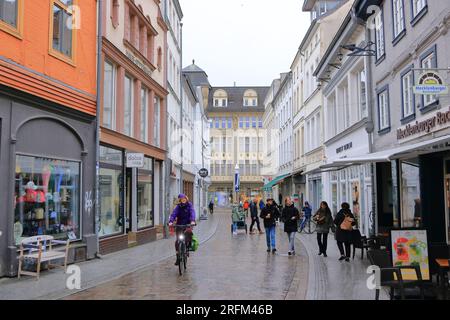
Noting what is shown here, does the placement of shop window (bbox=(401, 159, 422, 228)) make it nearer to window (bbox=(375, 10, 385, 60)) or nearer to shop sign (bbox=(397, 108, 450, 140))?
shop sign (bbox=(397, 108, 450, 140))

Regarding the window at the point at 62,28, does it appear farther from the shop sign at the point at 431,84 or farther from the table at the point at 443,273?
the table at the point at 443,273

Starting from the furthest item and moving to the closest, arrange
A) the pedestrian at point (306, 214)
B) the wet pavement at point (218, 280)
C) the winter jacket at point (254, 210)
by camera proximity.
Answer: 1. the pedestrian at point (306, 214)
2. the winter jacket at point (254, 210)
3. the wet pavement at point (218, 280)

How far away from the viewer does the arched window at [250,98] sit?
2945 inches

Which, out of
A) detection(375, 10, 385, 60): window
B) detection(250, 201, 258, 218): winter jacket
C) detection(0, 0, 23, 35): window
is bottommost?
detection(250, 201, 258, 218): winter jacket

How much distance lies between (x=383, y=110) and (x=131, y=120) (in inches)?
344

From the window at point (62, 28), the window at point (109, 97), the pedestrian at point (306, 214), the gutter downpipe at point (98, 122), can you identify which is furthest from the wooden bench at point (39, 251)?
the pedestrian at point (306, 214)

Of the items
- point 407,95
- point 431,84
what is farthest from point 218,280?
point 407,95

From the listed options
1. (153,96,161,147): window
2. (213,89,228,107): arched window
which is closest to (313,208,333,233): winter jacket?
(153,96,161,147): window

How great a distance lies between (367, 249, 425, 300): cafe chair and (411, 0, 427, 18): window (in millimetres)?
7116

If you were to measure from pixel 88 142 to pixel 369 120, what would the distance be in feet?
32.1

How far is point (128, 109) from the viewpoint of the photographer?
58.6ft

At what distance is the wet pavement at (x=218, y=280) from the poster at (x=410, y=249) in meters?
1.71

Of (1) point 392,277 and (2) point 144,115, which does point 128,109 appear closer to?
(2) point 144,115

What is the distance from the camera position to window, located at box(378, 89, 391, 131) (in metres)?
16.1
